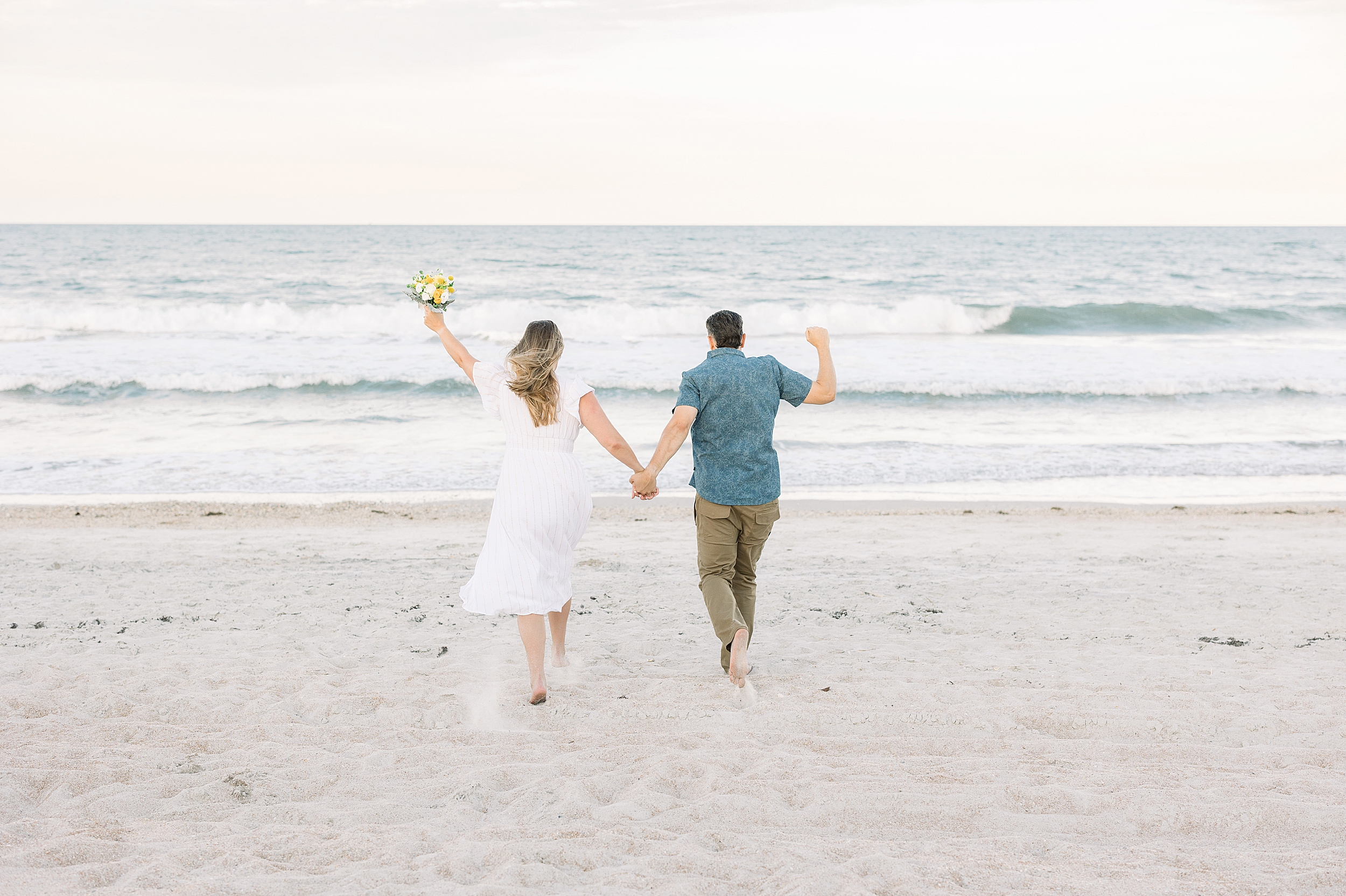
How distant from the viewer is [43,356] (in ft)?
63.2

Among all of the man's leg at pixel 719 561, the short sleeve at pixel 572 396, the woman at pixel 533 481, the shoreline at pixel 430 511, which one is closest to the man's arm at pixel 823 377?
the man's leg at pixel 719 561

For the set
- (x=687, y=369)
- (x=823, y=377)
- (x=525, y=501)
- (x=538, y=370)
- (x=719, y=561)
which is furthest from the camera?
(x=687, y=369)

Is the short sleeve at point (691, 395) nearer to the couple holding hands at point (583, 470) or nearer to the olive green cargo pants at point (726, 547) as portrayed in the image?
the couple holding hands at point (583, 470)

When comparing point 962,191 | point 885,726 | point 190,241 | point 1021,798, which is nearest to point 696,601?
point 885,726

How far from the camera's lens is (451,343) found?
4254mm

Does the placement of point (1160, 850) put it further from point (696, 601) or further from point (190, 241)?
point (190, 241)

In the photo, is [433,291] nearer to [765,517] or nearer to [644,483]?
[644,483]

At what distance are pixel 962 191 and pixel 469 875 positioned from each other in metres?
55.6

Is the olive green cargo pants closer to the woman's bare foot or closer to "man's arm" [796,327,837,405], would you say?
"man's arm" [796,327,837,405]

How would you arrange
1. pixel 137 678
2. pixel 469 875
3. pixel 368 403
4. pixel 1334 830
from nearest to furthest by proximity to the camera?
1. pixel 469 875
2. pixel 1334 830
3. pixel 137 678
4. pixel 368 403

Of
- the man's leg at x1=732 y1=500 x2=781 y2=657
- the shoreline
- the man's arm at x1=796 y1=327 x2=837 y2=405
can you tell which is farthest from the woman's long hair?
the shoreline

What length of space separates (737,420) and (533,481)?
98 centimetres

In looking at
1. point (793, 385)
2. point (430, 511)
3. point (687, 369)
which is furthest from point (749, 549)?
point (687, 369)

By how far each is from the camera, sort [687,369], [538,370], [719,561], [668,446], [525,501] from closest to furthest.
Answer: [538,370]
[525,501]
[668,446]
[719,561]
[687,369]
